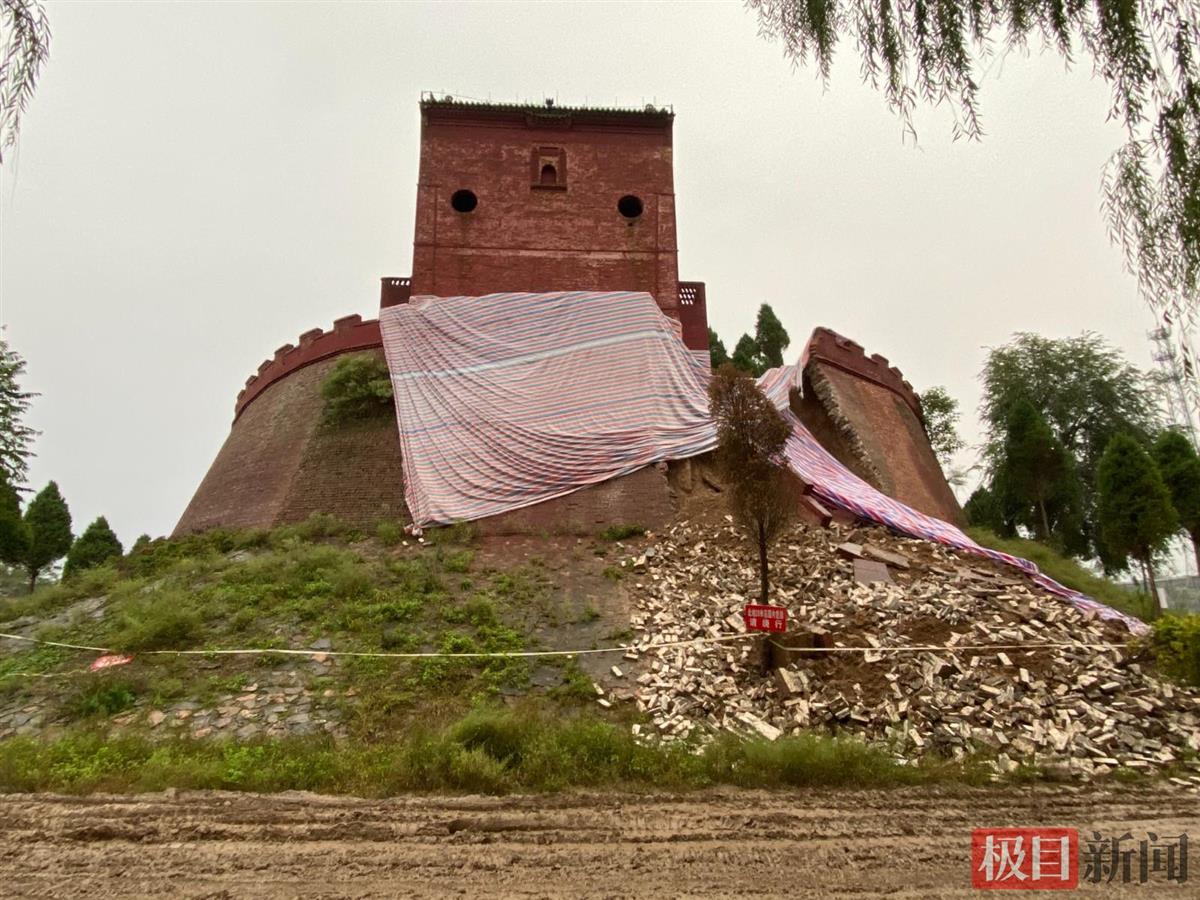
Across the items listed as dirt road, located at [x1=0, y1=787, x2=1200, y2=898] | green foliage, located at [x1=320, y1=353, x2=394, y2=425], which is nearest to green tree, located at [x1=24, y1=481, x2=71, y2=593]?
green foliage, located at [x1=320, y1=353, x2=394, y2=425]

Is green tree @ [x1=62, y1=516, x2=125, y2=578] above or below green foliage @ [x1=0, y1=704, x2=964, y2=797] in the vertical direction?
above

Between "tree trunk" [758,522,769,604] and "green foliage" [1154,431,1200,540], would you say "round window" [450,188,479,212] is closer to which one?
"tree trunk" [758,522,769,604]

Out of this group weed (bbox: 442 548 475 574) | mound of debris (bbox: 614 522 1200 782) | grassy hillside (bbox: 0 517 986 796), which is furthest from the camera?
weed (bbox: 442 548 475 574)

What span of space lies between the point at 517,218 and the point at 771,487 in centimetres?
926

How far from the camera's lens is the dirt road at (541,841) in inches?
139

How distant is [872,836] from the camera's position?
3975mm

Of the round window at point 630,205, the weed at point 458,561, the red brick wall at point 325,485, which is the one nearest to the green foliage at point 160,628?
the weed at point 458,561

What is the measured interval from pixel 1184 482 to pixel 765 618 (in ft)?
33.7

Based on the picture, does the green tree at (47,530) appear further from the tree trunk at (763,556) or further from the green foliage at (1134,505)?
the green foliage at (1134,505)

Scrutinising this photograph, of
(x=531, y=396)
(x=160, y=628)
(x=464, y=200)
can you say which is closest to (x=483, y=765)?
(x=160, y=628)

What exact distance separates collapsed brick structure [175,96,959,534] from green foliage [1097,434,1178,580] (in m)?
2.60

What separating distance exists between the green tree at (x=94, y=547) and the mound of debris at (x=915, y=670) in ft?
48.9

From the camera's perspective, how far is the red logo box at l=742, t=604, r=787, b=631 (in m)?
6.14

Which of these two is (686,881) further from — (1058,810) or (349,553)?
(349,553)
